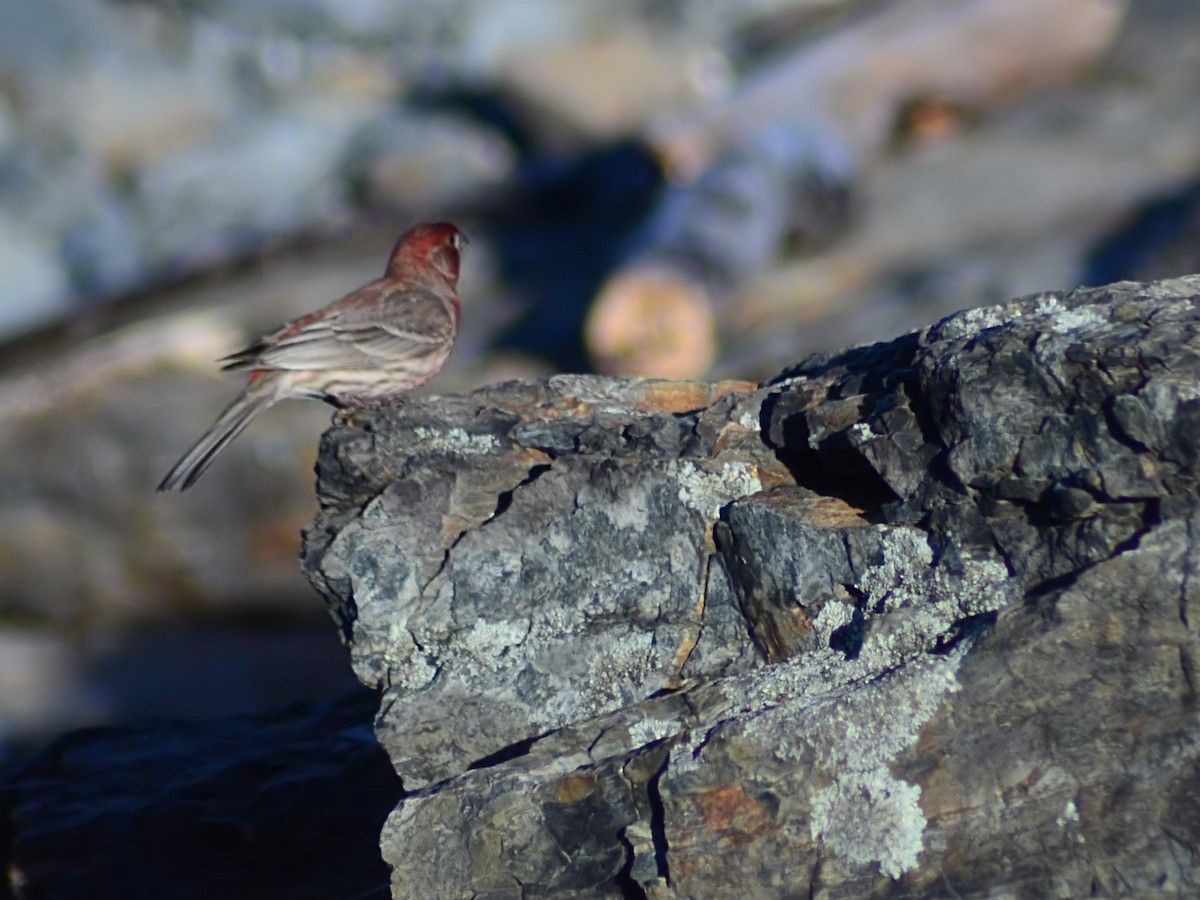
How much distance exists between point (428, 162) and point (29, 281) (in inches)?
175

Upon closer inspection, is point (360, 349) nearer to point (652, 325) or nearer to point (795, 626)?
point (795, 626)

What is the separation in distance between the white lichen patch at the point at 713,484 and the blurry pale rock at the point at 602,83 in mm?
12156

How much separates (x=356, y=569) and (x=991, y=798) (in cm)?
183

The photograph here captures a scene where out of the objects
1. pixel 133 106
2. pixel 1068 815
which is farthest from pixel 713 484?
pixel 133 106

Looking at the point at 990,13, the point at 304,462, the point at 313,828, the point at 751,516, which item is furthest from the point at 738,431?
the point at 990,13

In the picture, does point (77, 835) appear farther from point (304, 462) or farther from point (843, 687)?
point (304, 462)

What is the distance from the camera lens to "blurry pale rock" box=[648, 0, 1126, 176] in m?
13.5

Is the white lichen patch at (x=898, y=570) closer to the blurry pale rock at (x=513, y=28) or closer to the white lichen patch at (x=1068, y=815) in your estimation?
the white lichen patch at (x=1068, y=815)

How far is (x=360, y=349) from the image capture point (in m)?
5.64

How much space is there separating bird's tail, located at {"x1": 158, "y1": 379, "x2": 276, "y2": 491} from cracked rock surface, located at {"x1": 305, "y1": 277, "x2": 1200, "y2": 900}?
3.87ft

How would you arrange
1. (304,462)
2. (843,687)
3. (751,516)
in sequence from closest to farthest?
(843,687) → (751,516) → (304,462)

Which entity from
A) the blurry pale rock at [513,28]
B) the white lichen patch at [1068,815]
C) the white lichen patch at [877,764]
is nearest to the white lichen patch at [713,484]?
the white lichen patch at [877,764]

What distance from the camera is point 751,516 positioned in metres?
3.75

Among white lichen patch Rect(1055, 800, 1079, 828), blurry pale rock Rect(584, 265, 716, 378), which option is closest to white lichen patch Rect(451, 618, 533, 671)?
white lichen patch Rect(1055, 800, 1079, 828)
